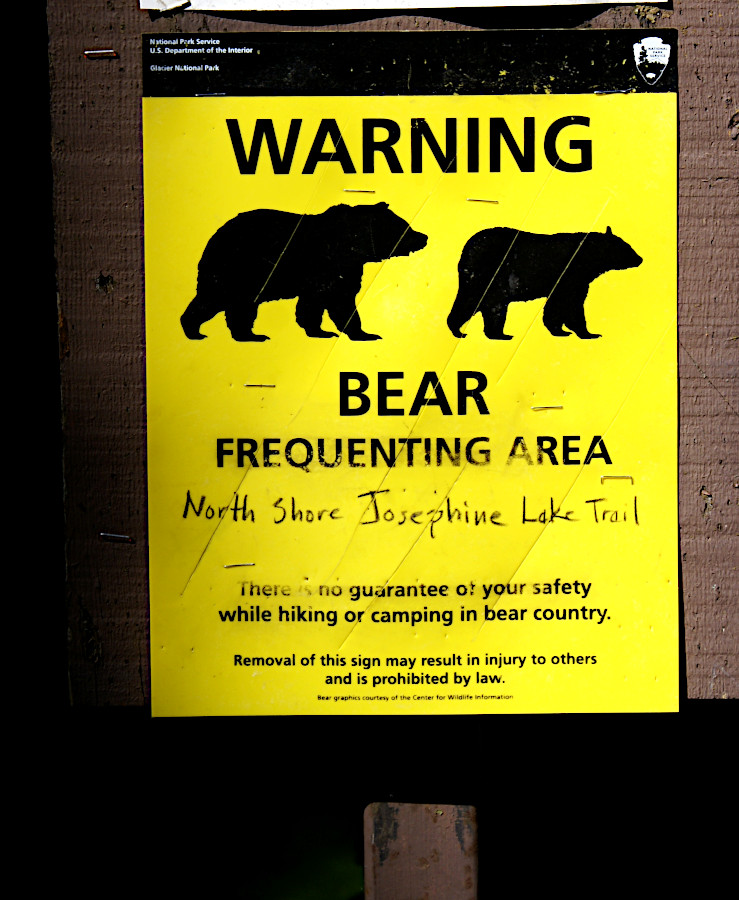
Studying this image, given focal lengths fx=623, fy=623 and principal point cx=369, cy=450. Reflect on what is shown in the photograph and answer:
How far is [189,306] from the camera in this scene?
4.55ft

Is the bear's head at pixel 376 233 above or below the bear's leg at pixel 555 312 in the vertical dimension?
above

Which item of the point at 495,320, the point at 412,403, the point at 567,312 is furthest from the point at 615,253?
the point at 412,403

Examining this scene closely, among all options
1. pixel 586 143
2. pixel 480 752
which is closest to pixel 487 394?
pixel 586 143

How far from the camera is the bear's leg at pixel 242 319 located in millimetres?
1386

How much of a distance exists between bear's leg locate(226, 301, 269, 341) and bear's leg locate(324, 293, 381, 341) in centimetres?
17

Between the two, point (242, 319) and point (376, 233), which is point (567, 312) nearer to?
point (376, 233)

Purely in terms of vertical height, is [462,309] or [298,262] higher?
[298,262]

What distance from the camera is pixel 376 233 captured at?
1381mm

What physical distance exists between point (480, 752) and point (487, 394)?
84 centimetres

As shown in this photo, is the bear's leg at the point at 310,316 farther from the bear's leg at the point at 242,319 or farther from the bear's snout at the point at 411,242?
the bear's snout at the point at 411,242

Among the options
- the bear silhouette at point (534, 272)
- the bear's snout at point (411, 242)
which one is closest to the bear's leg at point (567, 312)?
the bear silhouette at point (534, 272)

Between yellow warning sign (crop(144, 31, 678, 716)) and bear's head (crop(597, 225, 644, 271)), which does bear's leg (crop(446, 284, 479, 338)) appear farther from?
bear's head (crop(597, 225, 644, 271))

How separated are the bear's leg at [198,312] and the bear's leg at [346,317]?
25cm

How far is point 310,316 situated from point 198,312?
25 centimetres
